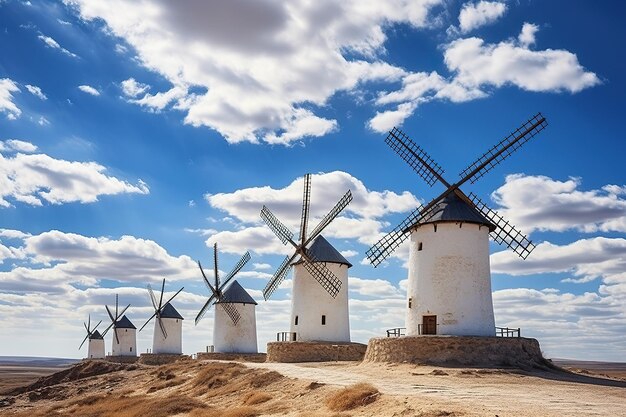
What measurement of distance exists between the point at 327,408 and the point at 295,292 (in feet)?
70.9

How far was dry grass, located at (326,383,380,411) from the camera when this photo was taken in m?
16.6

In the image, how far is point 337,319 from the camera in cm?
3809

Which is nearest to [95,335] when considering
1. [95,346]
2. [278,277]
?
[95,346]

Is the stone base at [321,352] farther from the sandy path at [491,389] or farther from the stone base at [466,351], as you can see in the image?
the stone base at [466,351]

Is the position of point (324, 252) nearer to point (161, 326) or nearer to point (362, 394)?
point (362, 394)

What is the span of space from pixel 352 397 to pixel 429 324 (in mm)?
11319

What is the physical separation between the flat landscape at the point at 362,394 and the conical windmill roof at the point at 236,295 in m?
13.9

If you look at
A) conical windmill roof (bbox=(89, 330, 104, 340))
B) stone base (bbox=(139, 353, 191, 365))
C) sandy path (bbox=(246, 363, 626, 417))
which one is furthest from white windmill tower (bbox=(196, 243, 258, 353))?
conical windmill roof (bbox=(89, 330, 104, 340))

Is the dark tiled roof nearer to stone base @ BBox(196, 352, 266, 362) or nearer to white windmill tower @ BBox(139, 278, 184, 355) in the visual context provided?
stone base @ BBox(196, 352, 266, 362)

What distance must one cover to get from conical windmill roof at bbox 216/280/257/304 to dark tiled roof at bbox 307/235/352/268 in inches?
536

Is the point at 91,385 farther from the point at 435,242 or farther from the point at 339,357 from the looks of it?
the point at 435,242

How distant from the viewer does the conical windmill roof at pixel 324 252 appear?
126ft

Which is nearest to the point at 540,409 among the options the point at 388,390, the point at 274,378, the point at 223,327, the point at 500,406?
the point at 500,406

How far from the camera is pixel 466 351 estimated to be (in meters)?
24.7
